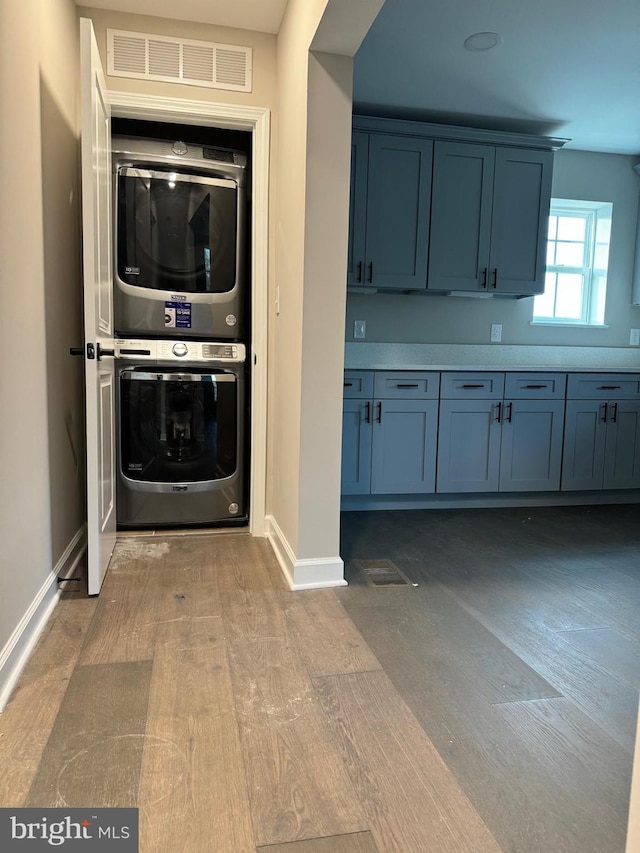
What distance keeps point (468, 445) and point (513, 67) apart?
6.69 feet

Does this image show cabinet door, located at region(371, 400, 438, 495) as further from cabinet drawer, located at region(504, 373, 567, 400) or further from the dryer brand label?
the dryer brand label

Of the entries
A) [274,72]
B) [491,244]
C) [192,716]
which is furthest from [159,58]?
[192,716]

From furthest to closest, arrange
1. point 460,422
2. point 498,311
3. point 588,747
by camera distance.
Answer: point 498,311 < point 460,422 < point 588,747

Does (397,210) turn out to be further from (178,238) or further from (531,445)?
(531,445)

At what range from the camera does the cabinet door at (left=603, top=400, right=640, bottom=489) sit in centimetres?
374

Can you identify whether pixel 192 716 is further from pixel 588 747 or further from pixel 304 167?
pixel 304 167

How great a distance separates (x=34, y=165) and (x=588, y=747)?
2267mm

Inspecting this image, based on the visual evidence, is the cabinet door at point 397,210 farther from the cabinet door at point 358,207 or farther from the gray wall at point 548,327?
the gray wall at point 548,327

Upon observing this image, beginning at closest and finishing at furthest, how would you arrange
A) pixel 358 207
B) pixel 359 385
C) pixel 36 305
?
pixel 36 305 → pixel 359 385 → pixel 358 207

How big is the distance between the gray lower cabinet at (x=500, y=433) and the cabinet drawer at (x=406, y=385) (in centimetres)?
8

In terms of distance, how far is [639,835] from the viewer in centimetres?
66

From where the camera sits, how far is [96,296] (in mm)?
2131

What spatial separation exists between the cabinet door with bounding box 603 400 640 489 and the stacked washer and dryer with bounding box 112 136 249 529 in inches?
92.1

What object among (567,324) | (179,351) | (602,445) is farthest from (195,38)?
(602,445)
